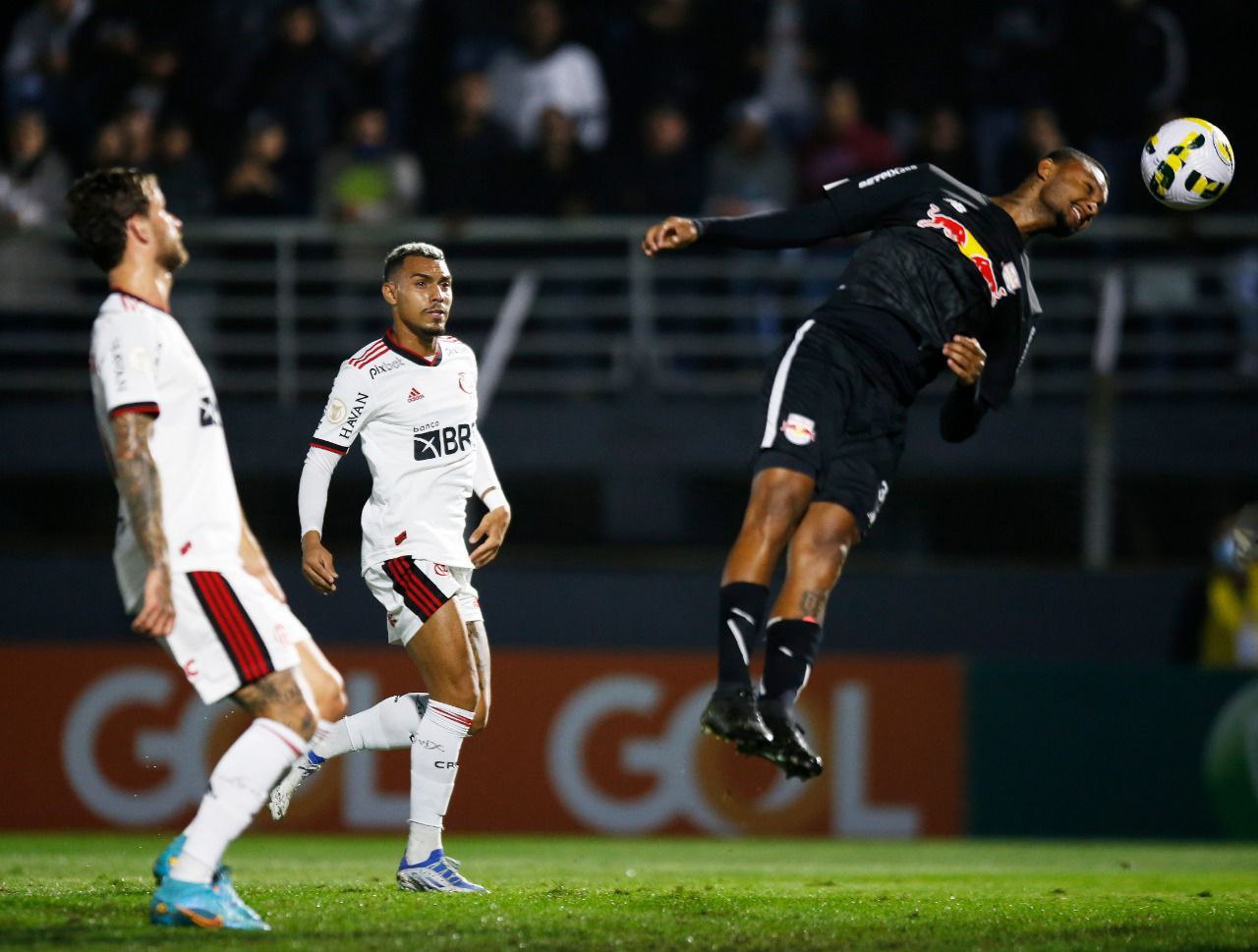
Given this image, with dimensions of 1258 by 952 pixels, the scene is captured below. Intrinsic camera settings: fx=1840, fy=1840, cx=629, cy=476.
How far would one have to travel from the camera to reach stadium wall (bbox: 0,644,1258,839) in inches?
→ 524

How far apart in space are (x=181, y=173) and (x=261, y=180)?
2.01 feet

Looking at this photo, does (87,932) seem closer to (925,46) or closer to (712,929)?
(712,929)

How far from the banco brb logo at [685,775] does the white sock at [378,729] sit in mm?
5381

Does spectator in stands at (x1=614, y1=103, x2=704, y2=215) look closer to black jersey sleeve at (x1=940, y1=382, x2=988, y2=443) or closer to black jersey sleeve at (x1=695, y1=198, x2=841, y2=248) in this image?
black jersey sleeve at (x1=940, y1=382, x2=988, y2=443)

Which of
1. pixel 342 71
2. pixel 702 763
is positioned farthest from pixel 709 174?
pixel 702 763

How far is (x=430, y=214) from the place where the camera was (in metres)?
14.5

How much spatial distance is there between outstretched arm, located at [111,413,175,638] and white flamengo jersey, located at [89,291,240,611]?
56 millimetres

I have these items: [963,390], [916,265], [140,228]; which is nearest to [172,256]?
[140,228]

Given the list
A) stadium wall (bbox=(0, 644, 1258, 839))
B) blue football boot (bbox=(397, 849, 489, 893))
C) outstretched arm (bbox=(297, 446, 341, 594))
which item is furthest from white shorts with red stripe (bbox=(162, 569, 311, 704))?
stadium wall (bbox=(0, 644, 1258, 839))

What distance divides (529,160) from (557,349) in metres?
1.50

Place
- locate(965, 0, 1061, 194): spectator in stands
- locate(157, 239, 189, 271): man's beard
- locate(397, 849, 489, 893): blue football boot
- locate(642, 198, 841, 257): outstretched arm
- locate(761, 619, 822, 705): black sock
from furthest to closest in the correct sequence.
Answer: locate(965, 0, 1061, 194): spectator in stands
locate(397, 849, 489, 893): blue football boot
locate(642, 198, 841, 257): outstretched arm
locate(761, 619, 822, 705): black sock
locate(157, 239, 189, 271): man's beard

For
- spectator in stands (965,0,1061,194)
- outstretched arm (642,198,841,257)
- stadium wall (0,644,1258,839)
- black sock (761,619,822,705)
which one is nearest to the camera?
black sock (761,619,822,705)

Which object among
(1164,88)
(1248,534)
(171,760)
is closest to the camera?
(1248,534)

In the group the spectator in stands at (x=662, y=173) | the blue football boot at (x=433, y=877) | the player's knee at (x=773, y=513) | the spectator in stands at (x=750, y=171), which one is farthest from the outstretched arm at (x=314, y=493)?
the spectator in stands at (x=662, y=173)
